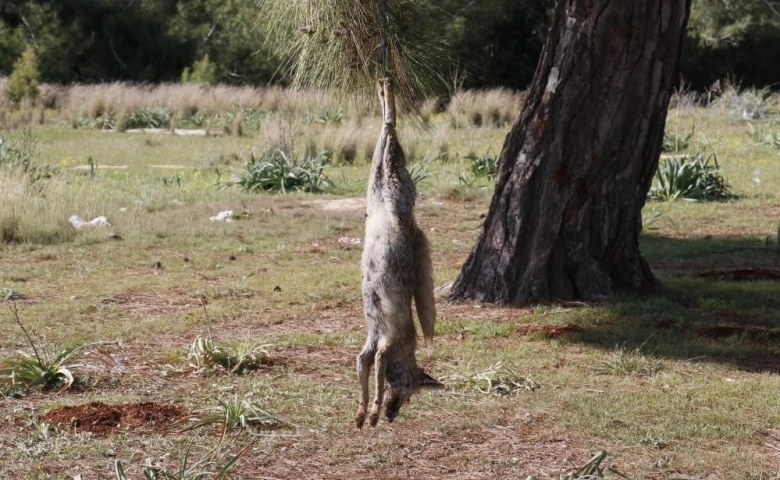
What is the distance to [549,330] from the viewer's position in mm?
8180

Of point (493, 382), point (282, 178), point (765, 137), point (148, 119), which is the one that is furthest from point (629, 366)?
point (148, 119)

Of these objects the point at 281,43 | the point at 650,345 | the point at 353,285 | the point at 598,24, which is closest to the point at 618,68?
the point at 598,24

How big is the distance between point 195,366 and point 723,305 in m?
4.50

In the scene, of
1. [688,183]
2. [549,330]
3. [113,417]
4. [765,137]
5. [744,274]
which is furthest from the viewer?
[765,137]

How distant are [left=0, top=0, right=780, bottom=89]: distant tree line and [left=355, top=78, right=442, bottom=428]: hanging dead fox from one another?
27.8 metres

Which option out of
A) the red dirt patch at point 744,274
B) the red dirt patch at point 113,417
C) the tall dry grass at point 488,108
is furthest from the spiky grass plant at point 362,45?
the tall dry grass at point 488,108

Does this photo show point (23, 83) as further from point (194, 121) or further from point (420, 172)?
point (420, 172)

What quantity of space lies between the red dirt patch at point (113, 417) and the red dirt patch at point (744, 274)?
5.93 meters

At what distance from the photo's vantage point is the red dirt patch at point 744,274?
10.1 m

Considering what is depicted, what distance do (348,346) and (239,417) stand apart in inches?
81.6

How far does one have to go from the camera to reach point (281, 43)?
5582 millimetres

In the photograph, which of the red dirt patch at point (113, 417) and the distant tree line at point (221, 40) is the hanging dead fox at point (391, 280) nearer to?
the red dirt patch at point (113, 417)

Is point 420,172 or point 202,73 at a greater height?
point 420,172

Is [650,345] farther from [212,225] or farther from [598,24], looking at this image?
[212,225]
